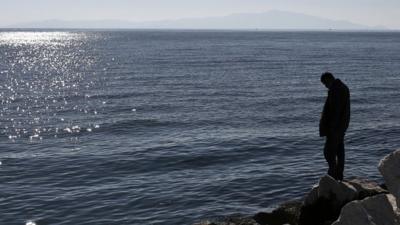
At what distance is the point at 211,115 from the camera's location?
35.0 meters

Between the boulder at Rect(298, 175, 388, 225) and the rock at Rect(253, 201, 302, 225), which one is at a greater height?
the boulder at Rect(298, 175, 388, 225)

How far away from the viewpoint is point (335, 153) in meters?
14.0

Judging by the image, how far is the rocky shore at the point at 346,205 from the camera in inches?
442

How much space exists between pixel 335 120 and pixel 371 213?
309 centimetres

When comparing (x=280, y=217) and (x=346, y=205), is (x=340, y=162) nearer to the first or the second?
(x=280, y=217)

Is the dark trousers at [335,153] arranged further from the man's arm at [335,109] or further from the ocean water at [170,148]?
the ocean water at [170,148]

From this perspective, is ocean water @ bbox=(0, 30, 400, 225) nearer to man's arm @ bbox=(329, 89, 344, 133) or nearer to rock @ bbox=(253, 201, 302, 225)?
rock @ bbox=(253, 201, 302, 225)

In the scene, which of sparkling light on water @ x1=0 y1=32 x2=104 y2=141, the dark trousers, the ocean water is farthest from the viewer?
sparkling light on water @ x1=0 y1=32 x2=104 y2=141

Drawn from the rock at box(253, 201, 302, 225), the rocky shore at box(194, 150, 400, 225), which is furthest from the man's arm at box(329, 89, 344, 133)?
the rock at box(253, 201, 302, 225)

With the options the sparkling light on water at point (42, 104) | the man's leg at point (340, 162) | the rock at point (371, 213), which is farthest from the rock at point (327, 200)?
the sparkling light on water at point (42, 104)

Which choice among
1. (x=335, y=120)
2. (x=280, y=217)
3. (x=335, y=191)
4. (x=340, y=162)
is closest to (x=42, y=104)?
(x=280, y=217)

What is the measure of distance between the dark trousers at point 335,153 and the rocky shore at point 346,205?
1.24ft

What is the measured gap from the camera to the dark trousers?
13863mm

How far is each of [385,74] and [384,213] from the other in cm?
5355
